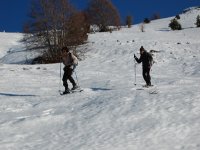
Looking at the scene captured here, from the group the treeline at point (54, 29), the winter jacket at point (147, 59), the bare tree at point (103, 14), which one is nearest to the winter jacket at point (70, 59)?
the winter jacket at point (147, 59)

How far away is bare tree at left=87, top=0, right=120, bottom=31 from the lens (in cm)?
5425

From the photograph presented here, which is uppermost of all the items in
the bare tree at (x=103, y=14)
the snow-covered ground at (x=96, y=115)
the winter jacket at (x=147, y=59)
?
the bare tree at (x=103, y=14)

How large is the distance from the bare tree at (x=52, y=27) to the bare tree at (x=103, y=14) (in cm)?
1785

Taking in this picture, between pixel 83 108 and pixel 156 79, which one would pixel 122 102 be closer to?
pixel 83 108

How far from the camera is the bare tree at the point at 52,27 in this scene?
116 feet

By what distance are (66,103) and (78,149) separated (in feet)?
18.5

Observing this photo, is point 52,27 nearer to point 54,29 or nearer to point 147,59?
point 54,29

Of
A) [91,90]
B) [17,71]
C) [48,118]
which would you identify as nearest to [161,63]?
[17,71]

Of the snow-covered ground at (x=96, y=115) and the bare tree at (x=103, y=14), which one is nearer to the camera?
the snow-covered ground at (x=96, y=115)

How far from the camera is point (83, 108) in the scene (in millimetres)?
15008

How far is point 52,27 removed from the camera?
35844mm

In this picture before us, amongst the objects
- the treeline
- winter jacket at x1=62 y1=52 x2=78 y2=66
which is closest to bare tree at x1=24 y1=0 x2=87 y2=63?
the treeline

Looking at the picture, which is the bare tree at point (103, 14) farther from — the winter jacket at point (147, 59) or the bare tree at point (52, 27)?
the winter jacket at point (147, 59)

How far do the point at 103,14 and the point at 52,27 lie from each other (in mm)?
19360
